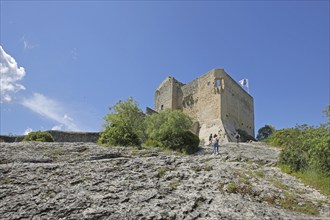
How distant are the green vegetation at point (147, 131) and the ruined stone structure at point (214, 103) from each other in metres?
8.07

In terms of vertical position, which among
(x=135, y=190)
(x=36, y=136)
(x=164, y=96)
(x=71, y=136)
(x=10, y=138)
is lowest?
(x=135, y=190)

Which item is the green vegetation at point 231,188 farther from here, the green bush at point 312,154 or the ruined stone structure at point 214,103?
the ruined stone structure at point 214,103

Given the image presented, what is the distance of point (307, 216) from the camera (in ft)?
22.1

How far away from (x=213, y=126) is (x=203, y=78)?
852cm

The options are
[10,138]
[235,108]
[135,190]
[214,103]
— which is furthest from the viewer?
[235,108]

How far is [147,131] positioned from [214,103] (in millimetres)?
13304

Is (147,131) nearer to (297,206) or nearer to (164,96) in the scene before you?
(164,96)

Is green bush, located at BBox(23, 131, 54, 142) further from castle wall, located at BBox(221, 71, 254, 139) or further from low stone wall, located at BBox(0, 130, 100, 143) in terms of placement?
castle wall, located at BBox(221, 71, 254, 139)

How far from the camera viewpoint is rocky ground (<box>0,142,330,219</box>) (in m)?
6.02

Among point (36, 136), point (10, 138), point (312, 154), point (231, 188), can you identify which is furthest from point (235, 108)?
point (231, 188)

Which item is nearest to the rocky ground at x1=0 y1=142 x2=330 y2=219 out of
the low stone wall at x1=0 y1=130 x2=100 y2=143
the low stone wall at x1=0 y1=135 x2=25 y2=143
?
the low stone wall at x1=0 y1=135 x2=25 y2=143

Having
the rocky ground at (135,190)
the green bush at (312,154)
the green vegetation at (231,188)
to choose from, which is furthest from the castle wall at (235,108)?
the green vegetation at (231,188)

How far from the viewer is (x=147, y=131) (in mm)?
29078

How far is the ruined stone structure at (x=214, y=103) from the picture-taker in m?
37.6
